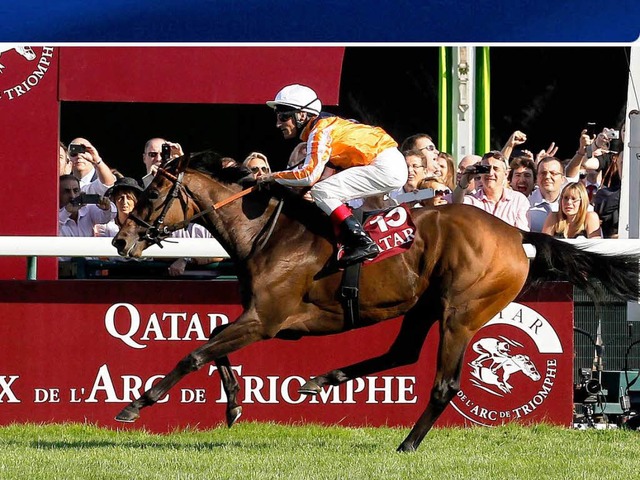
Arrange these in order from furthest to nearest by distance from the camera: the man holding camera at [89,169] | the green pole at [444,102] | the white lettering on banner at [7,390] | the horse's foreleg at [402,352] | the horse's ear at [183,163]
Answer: the green pole at [444,102], the man holding camera at [89,169], the white lettering on banner at [7,390], the horse's foreleg at [402,352], the horse's ear at [183,163]

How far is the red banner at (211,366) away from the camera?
8.51 metres

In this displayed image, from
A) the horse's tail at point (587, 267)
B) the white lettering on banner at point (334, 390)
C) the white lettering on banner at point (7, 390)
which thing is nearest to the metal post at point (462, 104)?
the white lettering on banner at point (334, 390)

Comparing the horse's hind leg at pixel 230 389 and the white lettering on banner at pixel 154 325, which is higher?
the white lettering on banner at pixel 154 325

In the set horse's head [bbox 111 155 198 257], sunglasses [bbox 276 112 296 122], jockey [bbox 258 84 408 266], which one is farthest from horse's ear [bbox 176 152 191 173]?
sunglasses [bbox 276 112 296 122]

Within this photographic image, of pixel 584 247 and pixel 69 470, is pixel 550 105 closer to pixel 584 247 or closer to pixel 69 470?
pixel 584 247

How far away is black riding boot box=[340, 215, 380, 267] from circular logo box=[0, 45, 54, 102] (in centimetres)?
336

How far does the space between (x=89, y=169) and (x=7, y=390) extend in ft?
7.29

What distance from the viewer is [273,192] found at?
7445mm

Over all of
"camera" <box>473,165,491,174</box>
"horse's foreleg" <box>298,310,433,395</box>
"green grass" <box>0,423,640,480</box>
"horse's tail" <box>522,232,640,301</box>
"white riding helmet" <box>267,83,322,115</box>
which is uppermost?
"white riding helmet" <box>267,83,322,115</box>

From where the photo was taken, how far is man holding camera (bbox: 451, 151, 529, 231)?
8.84 meters

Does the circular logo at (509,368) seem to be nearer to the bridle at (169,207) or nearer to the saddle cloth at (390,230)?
the saddle cloth at (390,230)

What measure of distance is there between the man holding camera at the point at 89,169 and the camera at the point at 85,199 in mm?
283

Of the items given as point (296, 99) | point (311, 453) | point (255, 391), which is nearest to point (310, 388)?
point (311, 453)

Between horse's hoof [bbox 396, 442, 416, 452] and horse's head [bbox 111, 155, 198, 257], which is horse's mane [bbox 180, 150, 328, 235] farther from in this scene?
horse's hoof [bbox 396, 442, 416, 452]
